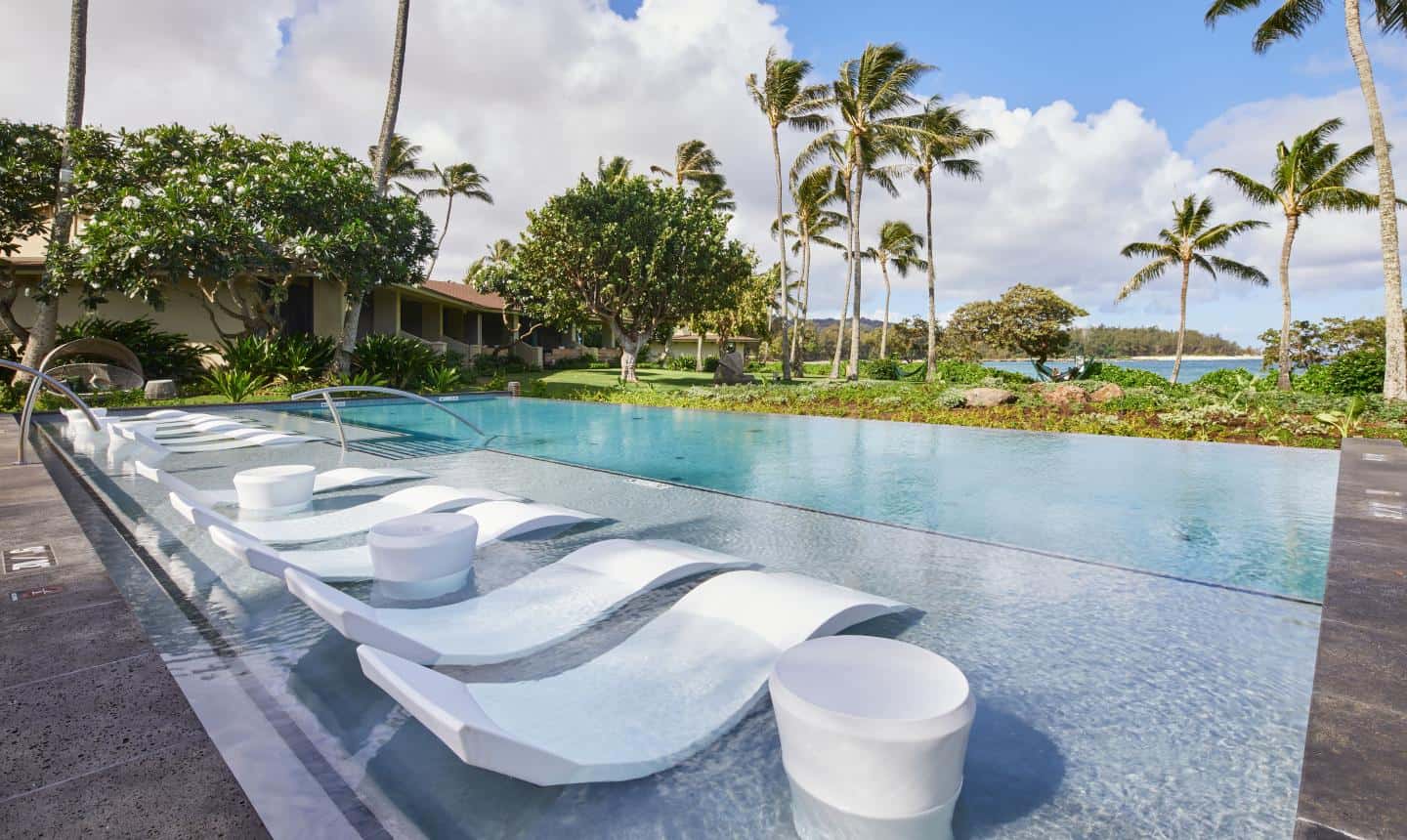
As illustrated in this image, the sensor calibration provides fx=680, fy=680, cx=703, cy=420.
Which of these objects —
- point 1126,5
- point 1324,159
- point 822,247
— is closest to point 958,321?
point 822,247

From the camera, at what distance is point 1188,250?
30703mm

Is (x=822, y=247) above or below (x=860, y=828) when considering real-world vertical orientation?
above

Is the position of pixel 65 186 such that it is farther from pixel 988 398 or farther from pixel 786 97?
pixel 988 398

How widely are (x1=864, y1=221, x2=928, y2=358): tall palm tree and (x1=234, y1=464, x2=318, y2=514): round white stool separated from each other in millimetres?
38311

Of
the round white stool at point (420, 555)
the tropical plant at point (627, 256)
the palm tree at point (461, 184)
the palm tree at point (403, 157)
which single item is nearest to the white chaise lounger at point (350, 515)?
the round white stool at point (420, 555)

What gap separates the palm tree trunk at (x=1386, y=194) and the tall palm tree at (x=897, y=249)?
25.5 metres

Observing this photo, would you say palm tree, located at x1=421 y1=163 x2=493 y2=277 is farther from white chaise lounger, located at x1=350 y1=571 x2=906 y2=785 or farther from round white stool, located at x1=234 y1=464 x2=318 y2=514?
white chaise lounger, located at x1=350 y1=571 x2=906 y2=785

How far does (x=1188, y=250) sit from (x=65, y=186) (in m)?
39.8

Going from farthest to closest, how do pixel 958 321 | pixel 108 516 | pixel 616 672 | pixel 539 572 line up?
pixel 958 321 → pixel 108 516 → pixel 539 572 → pixel 616 672

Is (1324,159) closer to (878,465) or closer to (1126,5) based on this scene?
(1126,5)

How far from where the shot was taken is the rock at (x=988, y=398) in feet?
54.1

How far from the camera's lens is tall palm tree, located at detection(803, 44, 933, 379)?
23.2 meters

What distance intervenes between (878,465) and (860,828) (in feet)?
26.0

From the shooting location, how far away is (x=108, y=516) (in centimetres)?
557
